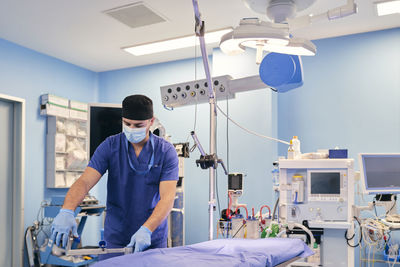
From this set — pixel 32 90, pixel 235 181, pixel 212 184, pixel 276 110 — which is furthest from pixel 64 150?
pixel 212 184

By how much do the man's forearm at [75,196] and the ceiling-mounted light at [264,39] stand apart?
1.04m

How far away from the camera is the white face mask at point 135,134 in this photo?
215cm

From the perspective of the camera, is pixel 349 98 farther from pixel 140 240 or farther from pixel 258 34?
pixel 140 240

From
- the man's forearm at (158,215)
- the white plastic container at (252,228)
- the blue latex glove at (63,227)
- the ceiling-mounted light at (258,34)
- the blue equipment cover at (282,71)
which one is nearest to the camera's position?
the blue latex glove at (63,227)

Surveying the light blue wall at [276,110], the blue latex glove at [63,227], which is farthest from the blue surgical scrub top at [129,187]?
the light blue wall at [276,110]

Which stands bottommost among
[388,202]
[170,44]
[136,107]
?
Result: [388,202]

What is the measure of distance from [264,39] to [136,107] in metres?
0.73

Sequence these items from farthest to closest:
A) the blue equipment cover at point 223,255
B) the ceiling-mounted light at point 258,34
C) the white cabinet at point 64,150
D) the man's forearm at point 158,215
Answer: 1. the white cabinet at point 64,150
2. the ceiling-mounted light at point 258,34
3. the man's forearm at point 158,215
4. the blue equipment cover at point 223,255

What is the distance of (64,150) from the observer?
5.02m

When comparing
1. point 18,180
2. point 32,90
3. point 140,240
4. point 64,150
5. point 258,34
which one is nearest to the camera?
point 140,240

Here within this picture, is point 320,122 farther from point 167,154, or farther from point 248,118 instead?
point 167,154

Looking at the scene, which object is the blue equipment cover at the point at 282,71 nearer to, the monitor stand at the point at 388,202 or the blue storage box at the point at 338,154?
the blue storage box at the point at 338,154

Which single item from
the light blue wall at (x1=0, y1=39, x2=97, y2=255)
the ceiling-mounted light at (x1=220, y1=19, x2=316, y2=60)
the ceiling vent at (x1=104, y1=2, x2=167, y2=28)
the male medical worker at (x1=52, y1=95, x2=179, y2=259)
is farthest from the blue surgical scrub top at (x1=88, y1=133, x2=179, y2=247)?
the light blue wall at (x1=0, y1=39, x2=97, y2=255)

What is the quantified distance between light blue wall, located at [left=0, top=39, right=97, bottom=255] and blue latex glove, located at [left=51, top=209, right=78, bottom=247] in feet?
10.1
